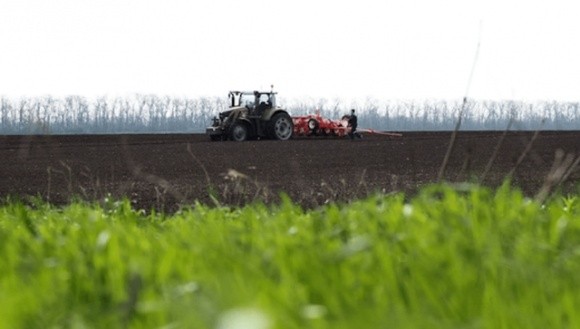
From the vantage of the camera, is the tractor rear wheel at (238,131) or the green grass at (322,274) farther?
the tractor rear wheel at (238,131)

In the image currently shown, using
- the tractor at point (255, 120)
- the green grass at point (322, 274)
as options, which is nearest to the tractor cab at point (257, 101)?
the tractor at point (255, 120)

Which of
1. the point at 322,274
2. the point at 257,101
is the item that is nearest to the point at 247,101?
the point at 257,101

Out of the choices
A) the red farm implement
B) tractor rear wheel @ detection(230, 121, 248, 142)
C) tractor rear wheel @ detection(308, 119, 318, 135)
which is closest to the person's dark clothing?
the red farm implement

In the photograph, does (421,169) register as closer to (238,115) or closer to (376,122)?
(238,115)

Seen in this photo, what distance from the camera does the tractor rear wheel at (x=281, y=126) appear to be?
30391 millimetres

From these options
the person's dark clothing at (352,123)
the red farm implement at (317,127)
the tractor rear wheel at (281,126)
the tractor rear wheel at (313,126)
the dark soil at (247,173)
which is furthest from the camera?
the person's dark clothing at (352,123)

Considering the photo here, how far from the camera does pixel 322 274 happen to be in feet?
9.71

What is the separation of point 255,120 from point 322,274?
27768 millimetres

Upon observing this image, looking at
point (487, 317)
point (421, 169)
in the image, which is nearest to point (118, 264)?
point (487, 317)

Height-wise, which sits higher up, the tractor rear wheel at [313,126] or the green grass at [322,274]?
the green grass at [322,274]

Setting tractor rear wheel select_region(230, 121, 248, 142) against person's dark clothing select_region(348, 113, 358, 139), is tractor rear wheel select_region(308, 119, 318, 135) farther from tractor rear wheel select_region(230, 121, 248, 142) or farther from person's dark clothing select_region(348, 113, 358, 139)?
tractor rear wheel select_region(230, 121, 248, 142)

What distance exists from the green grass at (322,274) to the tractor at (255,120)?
25.9m

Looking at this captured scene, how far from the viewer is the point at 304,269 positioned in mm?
3027

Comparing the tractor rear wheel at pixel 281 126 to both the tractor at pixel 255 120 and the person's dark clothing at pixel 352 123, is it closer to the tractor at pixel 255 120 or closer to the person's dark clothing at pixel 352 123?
the tractor at pixel 255 120
